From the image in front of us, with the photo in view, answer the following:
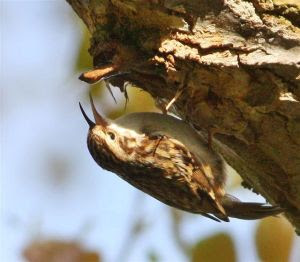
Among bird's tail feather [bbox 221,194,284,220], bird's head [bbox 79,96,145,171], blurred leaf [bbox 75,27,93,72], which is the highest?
blurred leaf [bbox 75,27,93,72]

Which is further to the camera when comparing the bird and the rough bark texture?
the bird

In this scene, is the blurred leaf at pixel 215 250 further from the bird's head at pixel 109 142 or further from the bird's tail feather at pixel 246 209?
the bird's head at pixel 109 142

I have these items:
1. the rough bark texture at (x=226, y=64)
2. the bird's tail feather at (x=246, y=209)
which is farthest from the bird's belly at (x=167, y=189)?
the rough bark texture at (x=226, y=64)

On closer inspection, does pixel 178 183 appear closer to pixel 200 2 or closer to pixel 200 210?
pixel 200 210

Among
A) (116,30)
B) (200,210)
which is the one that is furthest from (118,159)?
(116,30)

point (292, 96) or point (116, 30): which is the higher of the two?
point (116, 30)

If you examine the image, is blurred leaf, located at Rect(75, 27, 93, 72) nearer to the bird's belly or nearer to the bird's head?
the bird's head

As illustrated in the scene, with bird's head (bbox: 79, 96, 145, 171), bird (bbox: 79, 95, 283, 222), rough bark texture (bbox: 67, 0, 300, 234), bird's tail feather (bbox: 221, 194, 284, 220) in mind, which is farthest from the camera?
bird's head (bbox: 79, 96, 145, 171)

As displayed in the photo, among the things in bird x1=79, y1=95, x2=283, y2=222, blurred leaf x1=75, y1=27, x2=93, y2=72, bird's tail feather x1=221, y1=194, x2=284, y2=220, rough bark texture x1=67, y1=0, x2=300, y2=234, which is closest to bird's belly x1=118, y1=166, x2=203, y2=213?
bird x1=79, y1=95, x2=283, y2=222
